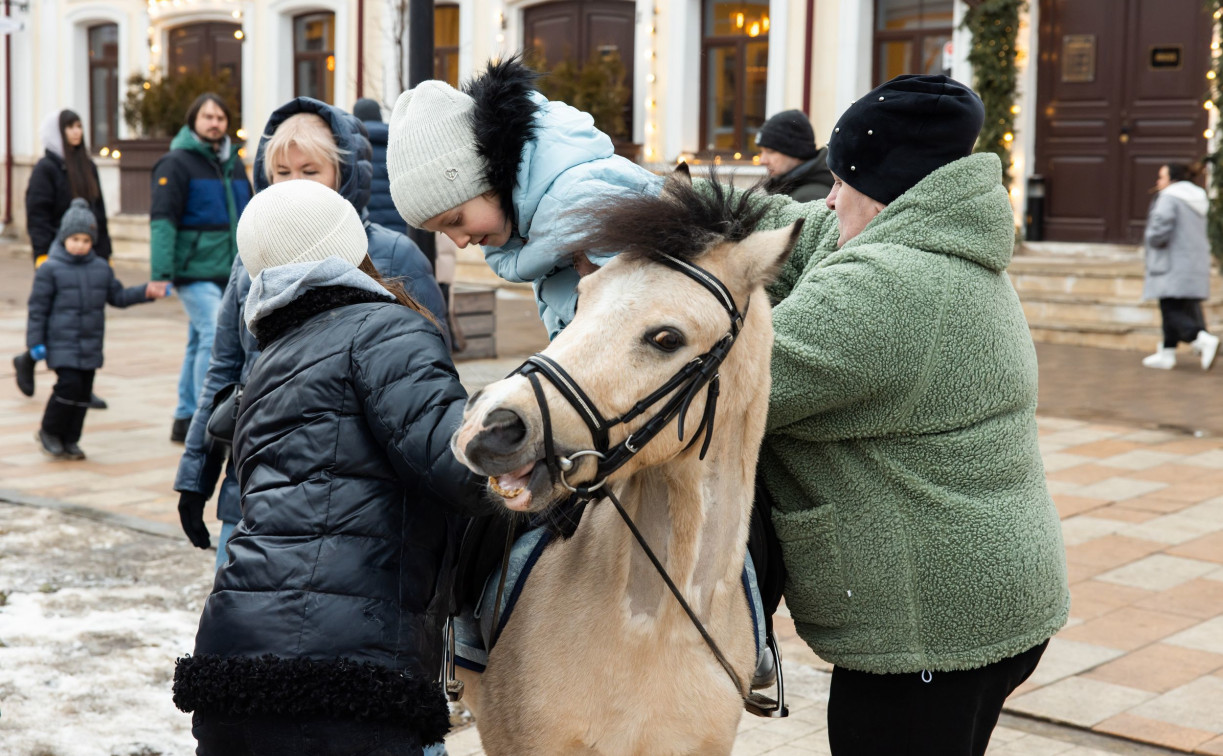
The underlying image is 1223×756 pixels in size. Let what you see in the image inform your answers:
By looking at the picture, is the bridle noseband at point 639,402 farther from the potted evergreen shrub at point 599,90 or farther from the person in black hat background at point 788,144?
the potted evergreen shrub at point 599,90

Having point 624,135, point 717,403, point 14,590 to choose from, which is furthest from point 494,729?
point 624,135

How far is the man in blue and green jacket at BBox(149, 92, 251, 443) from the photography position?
26.0ft

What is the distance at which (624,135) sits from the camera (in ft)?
57.6

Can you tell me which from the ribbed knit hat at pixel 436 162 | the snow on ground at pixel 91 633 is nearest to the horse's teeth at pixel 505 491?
the ribbed knit hat at pixel 436 162

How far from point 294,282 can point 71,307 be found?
6285 mm

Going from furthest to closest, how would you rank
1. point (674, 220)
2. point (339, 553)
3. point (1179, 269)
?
point (1179, 269) < point (339, 553) < point (674, 220)

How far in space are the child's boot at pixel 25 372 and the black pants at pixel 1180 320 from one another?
9.29 meters

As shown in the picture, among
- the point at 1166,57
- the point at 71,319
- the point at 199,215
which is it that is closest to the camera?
the point at 199,215

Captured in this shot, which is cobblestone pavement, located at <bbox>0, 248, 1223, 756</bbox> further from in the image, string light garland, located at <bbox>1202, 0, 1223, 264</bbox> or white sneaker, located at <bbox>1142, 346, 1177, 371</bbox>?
string light garland, located at <bbox>1202, 0, 1223, 264</bbox>

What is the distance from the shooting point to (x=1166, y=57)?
14.4 m

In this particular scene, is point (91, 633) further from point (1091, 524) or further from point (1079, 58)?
point (1079, 58)

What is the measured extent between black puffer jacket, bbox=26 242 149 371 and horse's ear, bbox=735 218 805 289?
6.73 meters

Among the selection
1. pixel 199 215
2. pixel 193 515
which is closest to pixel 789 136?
pixel 199 215

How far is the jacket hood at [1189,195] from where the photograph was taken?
12.0 metres
